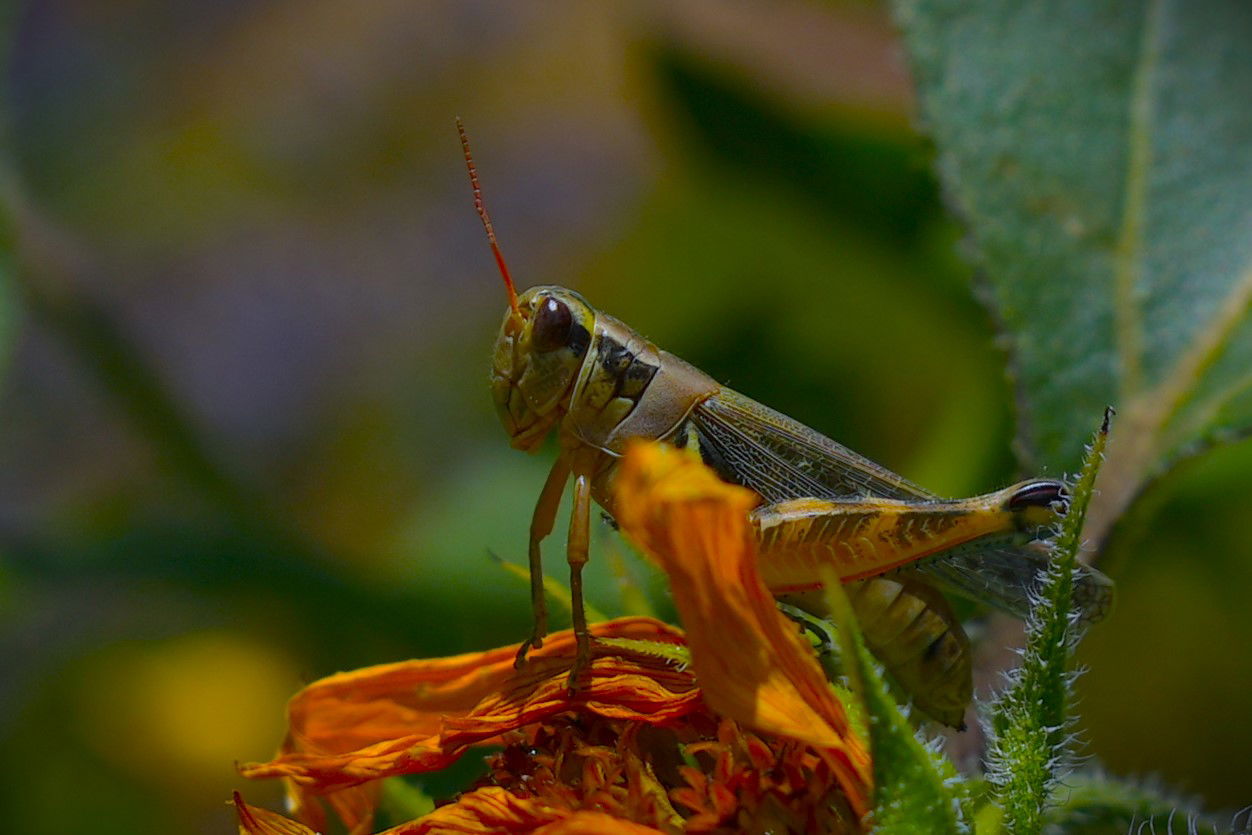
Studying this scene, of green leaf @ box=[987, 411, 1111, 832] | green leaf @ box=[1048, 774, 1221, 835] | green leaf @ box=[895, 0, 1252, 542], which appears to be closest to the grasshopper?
green leaf @ box=[1048, 774, 1221, 835]

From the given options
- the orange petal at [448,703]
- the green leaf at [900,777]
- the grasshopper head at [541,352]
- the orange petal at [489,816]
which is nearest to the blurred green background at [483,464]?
the orange petal at [448,703]

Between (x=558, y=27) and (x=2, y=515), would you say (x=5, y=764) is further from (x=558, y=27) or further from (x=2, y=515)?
(x=558, y=27)

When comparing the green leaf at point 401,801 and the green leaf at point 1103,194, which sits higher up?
the green leaf at point 1103,194

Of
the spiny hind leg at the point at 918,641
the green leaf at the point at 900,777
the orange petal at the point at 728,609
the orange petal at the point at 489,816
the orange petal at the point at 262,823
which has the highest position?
the spiny hind leg at the point at 918,641

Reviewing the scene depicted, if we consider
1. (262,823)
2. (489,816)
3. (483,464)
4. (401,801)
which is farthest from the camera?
(483,464)

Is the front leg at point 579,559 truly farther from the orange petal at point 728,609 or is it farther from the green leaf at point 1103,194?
the green leaf at point 1103,194

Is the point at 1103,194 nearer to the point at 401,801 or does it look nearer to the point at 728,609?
the point at 728,609

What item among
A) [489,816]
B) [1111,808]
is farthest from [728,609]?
[1111,808]
